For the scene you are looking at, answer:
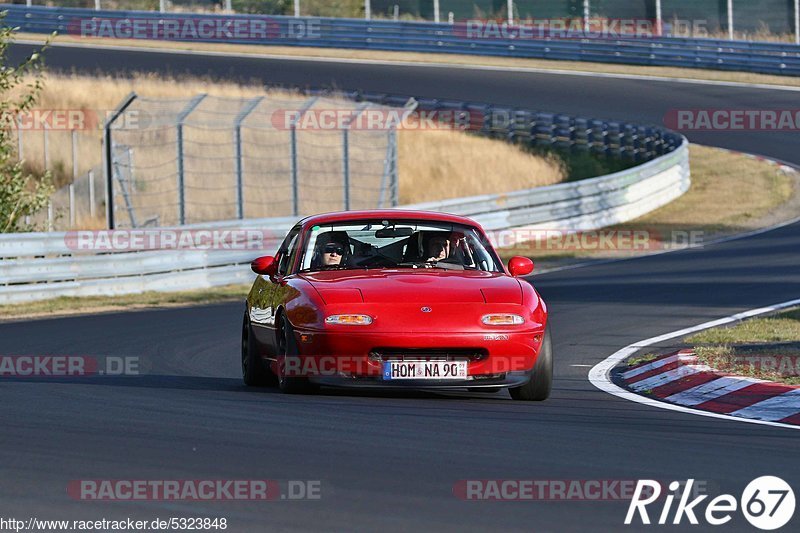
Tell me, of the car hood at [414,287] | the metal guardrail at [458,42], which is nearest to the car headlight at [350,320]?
the car hood at [414,287]

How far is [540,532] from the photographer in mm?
5598

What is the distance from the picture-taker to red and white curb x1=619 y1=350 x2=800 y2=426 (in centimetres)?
922

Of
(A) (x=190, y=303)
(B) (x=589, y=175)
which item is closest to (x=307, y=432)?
(A) (x=190, y=303)

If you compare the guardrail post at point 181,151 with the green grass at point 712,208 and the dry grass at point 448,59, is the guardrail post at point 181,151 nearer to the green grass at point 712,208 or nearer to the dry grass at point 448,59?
the green grass at point 712,208

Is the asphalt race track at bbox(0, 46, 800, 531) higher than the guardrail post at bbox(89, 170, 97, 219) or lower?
higher

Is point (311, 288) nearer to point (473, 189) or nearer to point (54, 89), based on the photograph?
point (473, 189)

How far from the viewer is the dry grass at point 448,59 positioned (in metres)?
44.1

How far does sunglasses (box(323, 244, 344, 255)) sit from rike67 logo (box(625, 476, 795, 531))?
4472mm

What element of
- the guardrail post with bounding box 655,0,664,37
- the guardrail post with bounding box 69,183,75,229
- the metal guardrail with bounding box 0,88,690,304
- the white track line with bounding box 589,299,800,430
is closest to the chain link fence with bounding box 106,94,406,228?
the guardrail post with bounding box 69,183,75,229

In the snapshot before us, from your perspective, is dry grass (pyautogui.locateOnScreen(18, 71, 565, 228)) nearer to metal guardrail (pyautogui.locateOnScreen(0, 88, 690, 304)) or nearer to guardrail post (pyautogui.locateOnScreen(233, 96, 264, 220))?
metal guardrail (pyautogui.locateOnScreen(0, 88, 690, 304))

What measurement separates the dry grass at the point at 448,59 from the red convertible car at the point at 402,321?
3391 cm

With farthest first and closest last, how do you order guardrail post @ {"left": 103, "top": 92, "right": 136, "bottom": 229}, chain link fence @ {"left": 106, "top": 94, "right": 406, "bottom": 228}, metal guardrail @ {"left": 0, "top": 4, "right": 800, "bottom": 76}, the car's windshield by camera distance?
1. metal guardrail @ {"left": 0, "top": 4, "right": 800, "bottom": 76}
2. chain link fence @ {"left": 106, "top": 94, "right": 406, "bottom": 228}
3. guardrail post @ {"left": 103, "top": 92, "right": 136, "bottom": 229}
4. the car's windshield

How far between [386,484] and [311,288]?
3531mm

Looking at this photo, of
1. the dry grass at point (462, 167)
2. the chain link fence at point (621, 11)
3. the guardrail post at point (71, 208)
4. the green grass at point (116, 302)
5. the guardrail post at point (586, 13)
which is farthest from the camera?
the guardrail post at point (586, 13)
